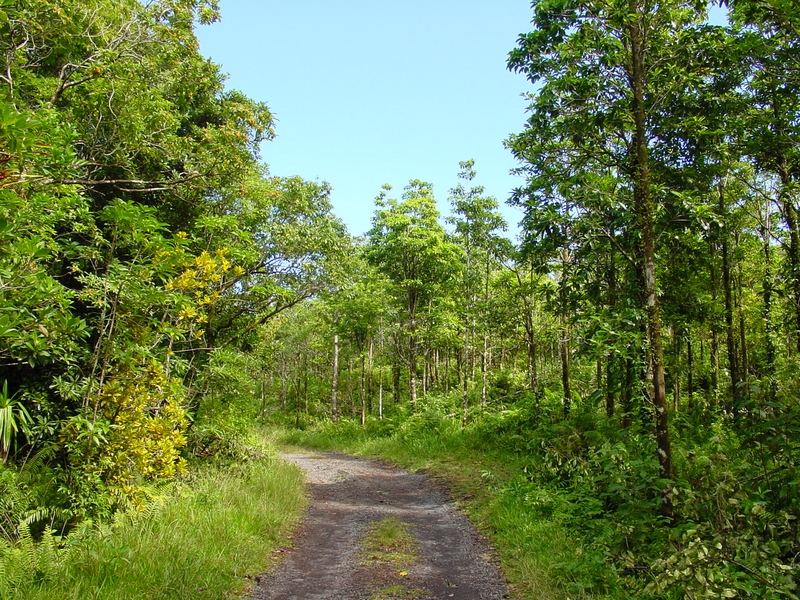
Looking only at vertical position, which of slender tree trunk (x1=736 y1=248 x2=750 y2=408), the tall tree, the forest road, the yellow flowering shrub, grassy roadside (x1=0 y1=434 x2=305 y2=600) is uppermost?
the tall tree

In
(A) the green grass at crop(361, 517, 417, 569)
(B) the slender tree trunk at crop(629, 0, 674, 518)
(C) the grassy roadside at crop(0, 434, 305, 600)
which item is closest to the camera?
(C) the grassy roadside at crop(0, 434, 305, 600)

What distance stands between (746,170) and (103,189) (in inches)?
585

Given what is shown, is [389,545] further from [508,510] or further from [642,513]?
[642,513]

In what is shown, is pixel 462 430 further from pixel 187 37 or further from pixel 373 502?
pixel 187 37

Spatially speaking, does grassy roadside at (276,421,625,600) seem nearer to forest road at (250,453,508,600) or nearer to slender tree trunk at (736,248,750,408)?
forest road at (250,453,508,600)

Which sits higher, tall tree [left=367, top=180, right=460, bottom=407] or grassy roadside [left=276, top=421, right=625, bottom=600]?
tall tree [left=367, top=180, right=460, bottom=407]

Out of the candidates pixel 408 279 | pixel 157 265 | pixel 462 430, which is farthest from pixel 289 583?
pixel 408 279

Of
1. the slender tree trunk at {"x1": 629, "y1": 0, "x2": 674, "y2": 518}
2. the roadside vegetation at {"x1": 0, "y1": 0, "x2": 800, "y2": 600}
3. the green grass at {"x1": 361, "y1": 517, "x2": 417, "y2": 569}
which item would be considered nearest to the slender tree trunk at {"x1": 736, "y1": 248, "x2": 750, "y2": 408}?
the roadside vegetation at {"x1": 0, "y1": 0, "x2": 800, "y2": 600}

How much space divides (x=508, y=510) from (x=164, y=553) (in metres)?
5.01

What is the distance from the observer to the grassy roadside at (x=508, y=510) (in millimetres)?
5262

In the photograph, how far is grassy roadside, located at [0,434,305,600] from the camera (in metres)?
4.50

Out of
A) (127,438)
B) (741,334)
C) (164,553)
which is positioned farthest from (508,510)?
(741,334)

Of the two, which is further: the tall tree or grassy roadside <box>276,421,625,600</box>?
the tall tree

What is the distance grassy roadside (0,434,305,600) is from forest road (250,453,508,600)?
0.42m
